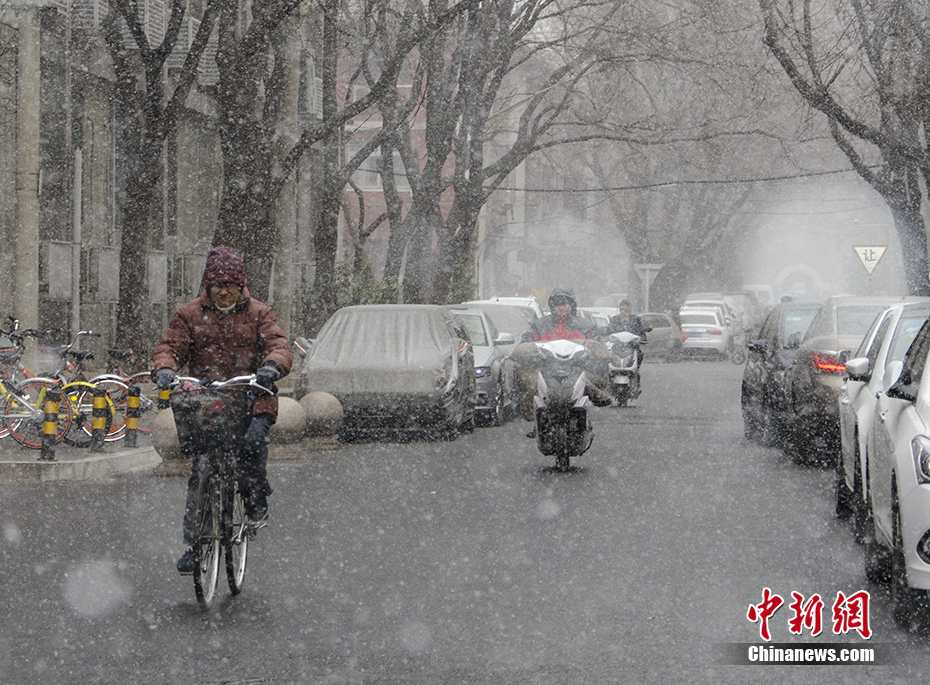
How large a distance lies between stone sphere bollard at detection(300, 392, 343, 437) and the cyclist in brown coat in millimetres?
8034

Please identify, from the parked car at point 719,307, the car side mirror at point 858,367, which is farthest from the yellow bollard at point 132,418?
the parked car at point 719,307

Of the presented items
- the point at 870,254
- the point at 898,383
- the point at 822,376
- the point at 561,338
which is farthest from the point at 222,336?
the point at 870,254

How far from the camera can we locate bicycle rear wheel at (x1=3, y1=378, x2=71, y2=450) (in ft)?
48.9

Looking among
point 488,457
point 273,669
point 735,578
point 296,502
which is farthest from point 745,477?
point 273,669

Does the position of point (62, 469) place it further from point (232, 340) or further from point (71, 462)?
point (232, 340)

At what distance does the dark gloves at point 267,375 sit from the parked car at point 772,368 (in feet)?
27.6

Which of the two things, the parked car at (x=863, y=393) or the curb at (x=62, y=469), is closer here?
the parked car at (x=863, y=393)

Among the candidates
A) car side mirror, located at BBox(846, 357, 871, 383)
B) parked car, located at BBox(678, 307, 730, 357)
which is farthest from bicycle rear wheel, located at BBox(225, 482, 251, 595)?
parked car, located at BBox(678, 307, 730, 357)

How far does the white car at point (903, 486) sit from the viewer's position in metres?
6.54

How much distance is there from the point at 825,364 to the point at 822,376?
0.12 meters

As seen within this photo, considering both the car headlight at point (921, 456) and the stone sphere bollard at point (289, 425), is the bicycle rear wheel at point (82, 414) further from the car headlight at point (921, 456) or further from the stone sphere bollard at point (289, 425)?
the car headlight at point (921, 456)

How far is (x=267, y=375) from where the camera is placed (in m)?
7.16

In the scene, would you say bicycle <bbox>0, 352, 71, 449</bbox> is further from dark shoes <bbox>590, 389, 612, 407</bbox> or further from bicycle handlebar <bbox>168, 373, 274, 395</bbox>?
bicycle handlebar <bbox>168, 373, 274, 395</bbox>

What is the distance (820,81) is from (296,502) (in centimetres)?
1596
